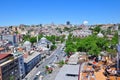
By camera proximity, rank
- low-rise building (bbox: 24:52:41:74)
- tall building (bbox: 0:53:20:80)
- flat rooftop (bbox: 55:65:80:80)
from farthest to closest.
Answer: low-rise building (bbox: 24:52:41:74), tall building (bbox: 0:53:20:80), flat rooftop (bbox: 55:65:80:80)

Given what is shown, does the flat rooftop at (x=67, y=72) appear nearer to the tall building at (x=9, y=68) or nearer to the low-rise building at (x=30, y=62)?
the tall building at (x=9, y=68)

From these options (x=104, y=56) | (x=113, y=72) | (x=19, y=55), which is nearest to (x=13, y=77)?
(x=19, y=55)

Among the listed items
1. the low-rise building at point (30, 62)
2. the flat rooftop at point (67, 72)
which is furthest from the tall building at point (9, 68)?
the flat rooftop at point (67, 72)

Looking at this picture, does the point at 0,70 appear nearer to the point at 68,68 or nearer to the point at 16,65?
the point at 16,65

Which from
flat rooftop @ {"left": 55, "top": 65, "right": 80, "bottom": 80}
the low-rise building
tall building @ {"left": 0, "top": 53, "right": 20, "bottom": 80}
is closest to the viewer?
flat rooftop @ {"left": 55, "top": 65, "right": 80, "bottom": 80}

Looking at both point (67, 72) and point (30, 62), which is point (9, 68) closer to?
point (67, 72)

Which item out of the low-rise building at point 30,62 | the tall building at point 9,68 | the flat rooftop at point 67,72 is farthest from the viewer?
the low-rise building at point 30,62

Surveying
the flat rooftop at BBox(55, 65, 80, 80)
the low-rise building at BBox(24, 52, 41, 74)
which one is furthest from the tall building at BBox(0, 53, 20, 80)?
the flat rooftop at BBox(55, 65, 80, 80)

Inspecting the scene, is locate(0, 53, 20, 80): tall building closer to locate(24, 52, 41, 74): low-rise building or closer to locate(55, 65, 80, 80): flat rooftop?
locate(24, 52, 41, 74): low-rise building

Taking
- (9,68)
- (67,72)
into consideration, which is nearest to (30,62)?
(9,68)
